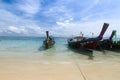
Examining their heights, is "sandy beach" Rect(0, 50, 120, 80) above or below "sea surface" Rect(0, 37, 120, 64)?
above

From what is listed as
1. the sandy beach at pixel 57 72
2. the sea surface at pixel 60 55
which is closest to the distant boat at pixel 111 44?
the sea surface at pixel 60 55

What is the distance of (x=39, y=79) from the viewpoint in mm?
6324

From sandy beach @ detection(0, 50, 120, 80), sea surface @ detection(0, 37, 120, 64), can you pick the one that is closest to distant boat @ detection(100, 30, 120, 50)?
sea surface @ detection(0, 37, 120, 64)

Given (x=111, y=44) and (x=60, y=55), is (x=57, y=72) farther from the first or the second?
(x=111, y=44)

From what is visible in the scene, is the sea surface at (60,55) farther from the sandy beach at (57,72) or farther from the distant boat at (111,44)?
the sandy beach at (57,72)

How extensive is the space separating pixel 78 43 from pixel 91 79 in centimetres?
1382

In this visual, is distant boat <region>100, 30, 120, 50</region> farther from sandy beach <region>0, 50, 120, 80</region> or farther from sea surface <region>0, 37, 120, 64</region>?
sandy beach <region>0, 50, 120, 80</region>

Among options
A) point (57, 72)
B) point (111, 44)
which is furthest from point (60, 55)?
point (111, 44)

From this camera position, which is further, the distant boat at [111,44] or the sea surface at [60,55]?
the distant boat at [111,44]

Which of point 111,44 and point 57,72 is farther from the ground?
point 111,44

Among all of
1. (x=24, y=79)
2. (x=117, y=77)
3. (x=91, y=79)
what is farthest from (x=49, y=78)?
(x=117, y=77)

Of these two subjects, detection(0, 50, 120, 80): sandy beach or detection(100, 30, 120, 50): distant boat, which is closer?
detection(0, 50, 120, 80): sandy beach

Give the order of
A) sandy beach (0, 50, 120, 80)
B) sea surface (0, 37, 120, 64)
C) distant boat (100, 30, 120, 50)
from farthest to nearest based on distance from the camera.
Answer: distant boat (100, 30, 120, 50), sea surface (0, 37, 120, 64), sandy beach (0, 50, 120, 80)

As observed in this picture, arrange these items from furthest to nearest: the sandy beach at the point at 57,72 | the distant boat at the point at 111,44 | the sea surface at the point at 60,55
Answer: the distant boat at the point at 111,44 → the sea surface at the point at 60,55 → the sandy beach at the point at 57,72
